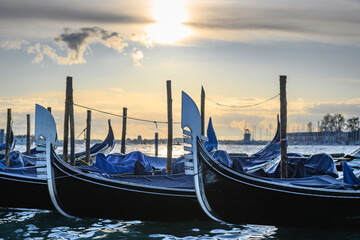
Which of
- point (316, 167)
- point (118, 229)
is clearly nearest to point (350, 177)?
point (316, 167)

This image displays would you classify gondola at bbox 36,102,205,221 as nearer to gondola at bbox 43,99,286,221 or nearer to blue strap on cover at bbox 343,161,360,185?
gondola at bbox 43,99,286,221

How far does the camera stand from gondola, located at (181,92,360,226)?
7.76m

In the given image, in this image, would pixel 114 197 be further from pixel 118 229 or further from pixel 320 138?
pixel 320 138

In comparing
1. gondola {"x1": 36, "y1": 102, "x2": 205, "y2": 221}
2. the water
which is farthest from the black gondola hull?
the water

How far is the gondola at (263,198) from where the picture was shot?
776 cm

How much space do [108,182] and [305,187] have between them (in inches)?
147

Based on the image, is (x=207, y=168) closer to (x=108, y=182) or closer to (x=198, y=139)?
(x=198, y=139)

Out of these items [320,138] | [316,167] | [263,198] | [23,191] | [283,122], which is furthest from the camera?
[320,138]

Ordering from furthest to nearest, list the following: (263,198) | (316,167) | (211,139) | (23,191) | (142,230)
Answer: (211,139) → (316,167) → (23,191) → (142,230) → (263,198)

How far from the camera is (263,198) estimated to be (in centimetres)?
788

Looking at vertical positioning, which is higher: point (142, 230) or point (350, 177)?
point (350, 177)

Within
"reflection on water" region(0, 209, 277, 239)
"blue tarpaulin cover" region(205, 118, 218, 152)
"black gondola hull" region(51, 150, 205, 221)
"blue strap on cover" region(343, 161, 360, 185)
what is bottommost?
"reflection on water" region(0, 209, 277, 239)

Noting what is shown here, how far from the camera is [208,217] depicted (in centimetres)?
869

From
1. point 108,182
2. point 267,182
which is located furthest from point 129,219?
point 267,182
